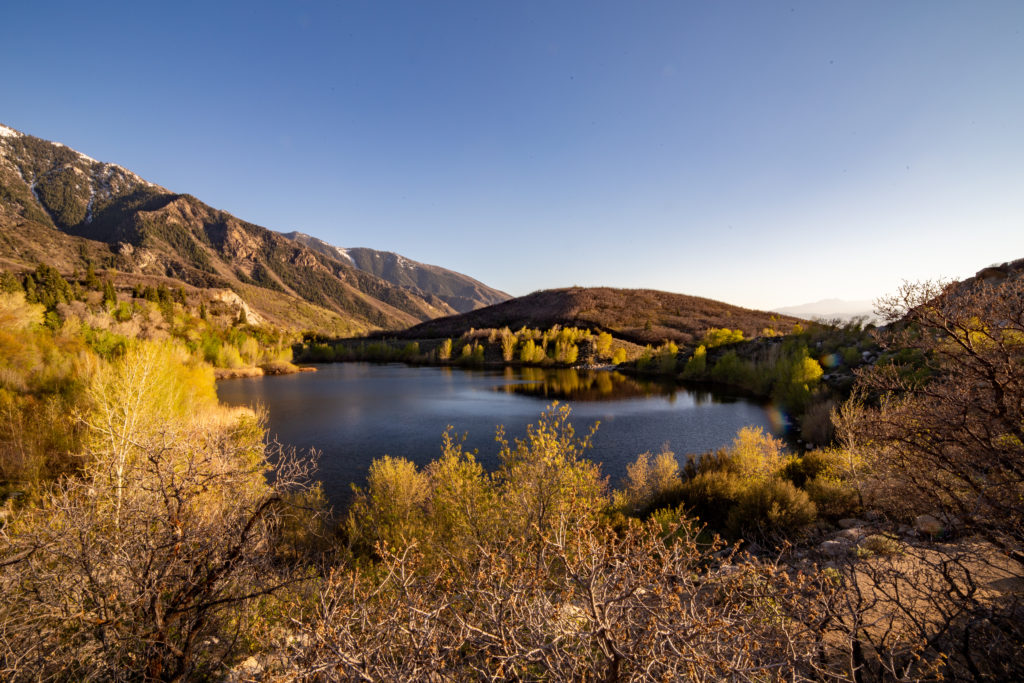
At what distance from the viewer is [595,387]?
46906mm

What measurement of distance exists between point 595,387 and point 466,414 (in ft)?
65.7

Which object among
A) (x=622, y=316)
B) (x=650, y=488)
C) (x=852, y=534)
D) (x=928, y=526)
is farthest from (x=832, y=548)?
(x=622, y=316)

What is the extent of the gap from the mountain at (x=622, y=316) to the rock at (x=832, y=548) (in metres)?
70.2

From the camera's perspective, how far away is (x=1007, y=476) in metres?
4.77

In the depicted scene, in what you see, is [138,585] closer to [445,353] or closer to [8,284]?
[8,284]

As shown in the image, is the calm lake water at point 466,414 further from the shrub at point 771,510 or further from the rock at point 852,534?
the rock at point 852,534

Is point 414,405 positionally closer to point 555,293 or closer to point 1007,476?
point 1007,476

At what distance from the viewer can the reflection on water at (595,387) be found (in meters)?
40.2

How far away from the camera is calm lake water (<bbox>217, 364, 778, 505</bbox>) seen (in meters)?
21.8

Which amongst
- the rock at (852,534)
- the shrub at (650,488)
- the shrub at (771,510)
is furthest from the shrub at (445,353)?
the rock at (852,534)

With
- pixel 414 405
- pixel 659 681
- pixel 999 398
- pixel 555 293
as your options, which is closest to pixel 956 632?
pixel 999 398

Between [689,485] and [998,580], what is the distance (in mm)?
7555

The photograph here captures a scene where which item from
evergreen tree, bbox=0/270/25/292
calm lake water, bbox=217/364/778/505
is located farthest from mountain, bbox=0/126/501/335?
calm lake water, bbox=217/364/778/505

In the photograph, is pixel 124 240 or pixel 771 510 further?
pixel 124 240
